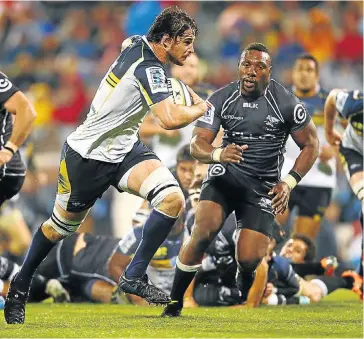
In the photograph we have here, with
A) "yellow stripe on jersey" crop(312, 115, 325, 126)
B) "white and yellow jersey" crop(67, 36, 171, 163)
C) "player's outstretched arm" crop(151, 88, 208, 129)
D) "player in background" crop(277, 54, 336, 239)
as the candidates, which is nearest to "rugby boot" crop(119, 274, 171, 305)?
"white and yellow jersey" crop(67, 36, 171, 163)

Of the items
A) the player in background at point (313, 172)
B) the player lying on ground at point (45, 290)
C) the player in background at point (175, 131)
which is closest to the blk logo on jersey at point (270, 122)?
the player lying on ground at point (45, 290)

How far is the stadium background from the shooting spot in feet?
52.9

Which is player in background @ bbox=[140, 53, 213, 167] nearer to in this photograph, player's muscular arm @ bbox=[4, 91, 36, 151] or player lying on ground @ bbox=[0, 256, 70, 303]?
player lying on ground @ bbox=[0, 256, 70, 303]

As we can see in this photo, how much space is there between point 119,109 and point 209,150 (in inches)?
34.9

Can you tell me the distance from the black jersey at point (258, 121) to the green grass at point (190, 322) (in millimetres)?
1232

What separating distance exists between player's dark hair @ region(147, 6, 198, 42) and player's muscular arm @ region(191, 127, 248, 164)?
0.94 meters

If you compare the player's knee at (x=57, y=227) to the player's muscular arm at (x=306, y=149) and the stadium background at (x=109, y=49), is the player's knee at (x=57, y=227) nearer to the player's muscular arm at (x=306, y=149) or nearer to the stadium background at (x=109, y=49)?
the player's muscular arm at (x=306, y=149)

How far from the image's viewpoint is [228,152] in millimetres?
7938

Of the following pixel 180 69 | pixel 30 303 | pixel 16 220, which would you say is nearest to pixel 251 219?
pixel 30 303

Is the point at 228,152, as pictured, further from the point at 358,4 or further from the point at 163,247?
the point at 358,4

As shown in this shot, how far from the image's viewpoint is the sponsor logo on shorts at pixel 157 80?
7438mm

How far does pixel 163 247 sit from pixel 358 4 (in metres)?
8.42

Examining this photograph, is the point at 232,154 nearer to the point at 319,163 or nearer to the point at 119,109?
the point at 119,109

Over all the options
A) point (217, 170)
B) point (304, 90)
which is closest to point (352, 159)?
point (304, 90)
